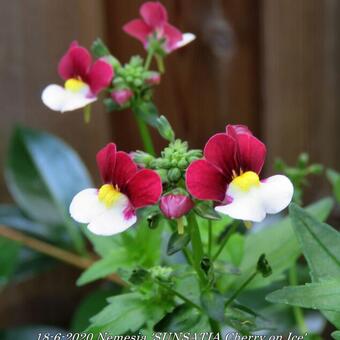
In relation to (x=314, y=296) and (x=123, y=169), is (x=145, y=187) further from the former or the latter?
(x=314, y=296)

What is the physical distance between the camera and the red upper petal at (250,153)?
554mm

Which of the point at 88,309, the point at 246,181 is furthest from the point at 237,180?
the point at 88,309

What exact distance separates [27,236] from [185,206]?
628 millimetres

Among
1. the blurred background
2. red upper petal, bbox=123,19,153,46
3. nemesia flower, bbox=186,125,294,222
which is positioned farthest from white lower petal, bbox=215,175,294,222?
the blurred background

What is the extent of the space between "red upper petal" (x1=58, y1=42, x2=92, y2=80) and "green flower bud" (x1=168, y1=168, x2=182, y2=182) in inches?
7.9

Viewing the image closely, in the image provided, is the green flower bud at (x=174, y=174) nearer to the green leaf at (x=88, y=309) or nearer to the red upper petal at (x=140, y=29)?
the red upper petal at (x=140, y=29)

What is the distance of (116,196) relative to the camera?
0.58 m

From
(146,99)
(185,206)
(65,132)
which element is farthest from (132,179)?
(65,132)

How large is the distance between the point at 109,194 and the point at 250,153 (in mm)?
113

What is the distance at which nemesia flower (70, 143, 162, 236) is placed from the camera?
56 cm

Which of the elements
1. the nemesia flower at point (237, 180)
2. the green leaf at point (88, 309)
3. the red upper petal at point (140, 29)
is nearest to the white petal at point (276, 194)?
the nemesia flower at point (237, 180)

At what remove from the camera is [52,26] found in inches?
48.3

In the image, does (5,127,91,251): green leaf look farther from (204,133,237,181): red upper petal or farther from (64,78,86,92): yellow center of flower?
(204,133,237,181): red upper petal

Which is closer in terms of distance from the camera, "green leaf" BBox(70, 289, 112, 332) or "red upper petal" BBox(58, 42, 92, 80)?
"red upper petal" BBox(58, 42, 92, 80)
